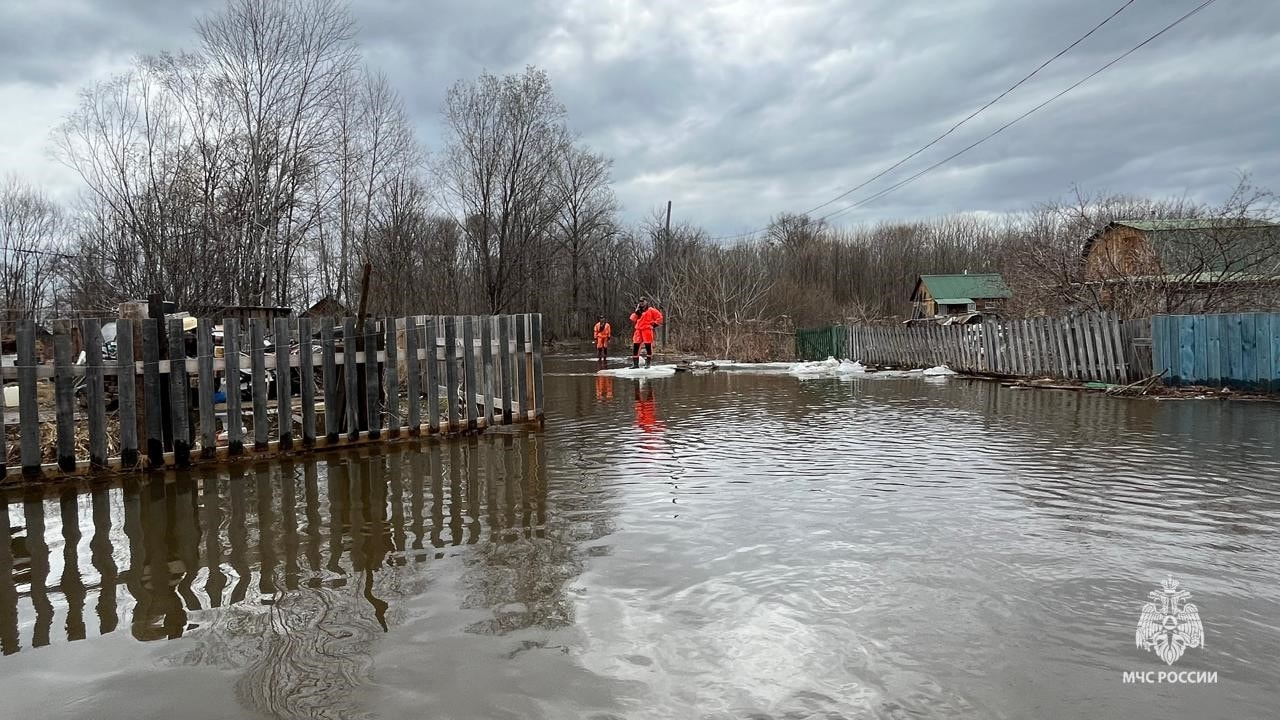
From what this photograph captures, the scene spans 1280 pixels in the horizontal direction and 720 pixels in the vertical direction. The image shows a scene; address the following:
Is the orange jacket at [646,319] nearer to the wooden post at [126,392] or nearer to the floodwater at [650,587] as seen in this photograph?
the floodwater at [650,587]

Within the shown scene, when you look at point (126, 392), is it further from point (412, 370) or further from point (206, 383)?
point (412, 370)

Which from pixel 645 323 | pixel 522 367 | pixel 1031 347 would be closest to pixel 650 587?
pixel 522 367

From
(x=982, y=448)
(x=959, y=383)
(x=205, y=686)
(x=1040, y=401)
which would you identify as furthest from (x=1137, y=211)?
(x=205, y=686)

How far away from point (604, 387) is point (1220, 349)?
41.3ft

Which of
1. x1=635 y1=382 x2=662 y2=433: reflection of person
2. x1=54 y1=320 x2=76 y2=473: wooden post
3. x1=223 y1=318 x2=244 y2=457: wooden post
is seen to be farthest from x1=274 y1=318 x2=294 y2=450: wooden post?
x1=635 y1=382 x2=662 y2=433: reflection of person

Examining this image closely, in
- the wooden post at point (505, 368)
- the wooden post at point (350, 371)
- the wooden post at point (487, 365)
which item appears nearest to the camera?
the wooden post at point (350, 371)

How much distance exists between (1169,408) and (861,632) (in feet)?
37.8

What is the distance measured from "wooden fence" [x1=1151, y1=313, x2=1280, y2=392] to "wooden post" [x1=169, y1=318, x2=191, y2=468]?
16.5m

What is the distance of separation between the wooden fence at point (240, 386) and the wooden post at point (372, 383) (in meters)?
0.01

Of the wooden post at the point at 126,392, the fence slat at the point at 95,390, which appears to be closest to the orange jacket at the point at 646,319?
the wooden post at the point at 126,392

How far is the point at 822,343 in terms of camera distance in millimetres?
32156

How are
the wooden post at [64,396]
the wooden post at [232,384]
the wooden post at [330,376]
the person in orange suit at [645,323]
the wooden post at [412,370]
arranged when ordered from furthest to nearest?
the person in orange suit at [645,323], the wooden post at [412,370], the wooden post at [330,376], the wooden post at [232,384], the wooden post at [64,396]

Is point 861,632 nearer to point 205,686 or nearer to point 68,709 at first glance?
point 205,686

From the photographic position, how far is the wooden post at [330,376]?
846cm
